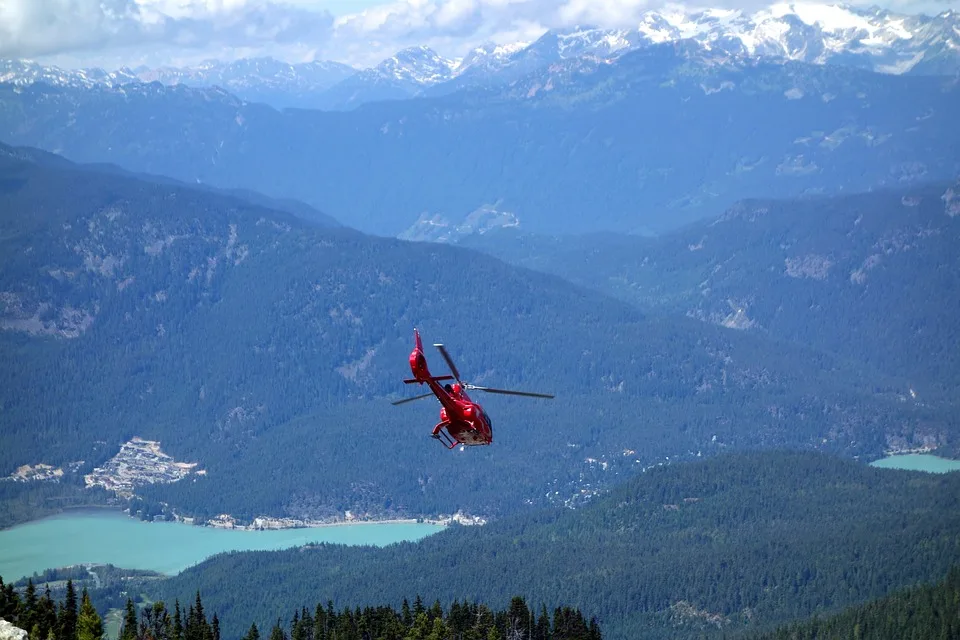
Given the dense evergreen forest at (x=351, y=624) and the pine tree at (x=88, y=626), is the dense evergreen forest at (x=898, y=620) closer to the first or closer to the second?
the dense evergreen forest at (x=351, y=624)

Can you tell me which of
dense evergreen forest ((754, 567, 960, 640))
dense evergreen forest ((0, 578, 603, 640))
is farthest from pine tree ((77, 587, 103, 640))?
dense evergreen forest ((754, 567, 960, 640))

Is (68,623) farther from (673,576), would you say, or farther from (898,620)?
(673,576)

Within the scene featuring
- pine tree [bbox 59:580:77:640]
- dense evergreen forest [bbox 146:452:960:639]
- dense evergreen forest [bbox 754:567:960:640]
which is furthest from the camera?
dense evergreen forest [bbox 146:452:960:639]

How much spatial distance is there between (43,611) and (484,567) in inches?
3087

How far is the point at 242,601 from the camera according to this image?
7461 inches

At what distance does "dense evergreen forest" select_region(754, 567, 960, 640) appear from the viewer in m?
142

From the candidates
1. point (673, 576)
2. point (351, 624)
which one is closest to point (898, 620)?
point (673, 576)

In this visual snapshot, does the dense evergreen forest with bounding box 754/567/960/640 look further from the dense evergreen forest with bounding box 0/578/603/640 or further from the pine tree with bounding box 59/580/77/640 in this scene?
the pine tree with bounding box 59/580/77/640

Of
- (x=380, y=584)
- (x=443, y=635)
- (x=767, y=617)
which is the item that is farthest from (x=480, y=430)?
(x=380, y=584)

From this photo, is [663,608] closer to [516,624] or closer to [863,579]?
[863,579]

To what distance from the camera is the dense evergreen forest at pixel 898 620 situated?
142 metres

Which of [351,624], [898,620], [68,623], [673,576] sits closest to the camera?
[68,623]

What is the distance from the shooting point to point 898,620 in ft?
475

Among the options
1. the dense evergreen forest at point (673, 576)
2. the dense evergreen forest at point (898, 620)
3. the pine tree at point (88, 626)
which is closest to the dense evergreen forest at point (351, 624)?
the pine tree at point (88, 626)
